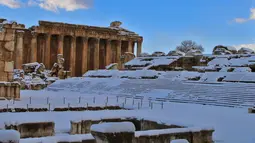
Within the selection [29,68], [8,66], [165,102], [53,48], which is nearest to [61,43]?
[53,48]

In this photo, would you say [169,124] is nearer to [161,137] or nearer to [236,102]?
[161,137]

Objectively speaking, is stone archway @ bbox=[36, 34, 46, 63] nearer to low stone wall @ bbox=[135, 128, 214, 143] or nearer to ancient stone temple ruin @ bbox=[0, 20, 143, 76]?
ancient stone temple ruin @ bbox=[0, 20, 143, 76]

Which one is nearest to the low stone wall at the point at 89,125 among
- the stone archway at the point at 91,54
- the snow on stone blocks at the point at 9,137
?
the snow on stone blocks at the point at 9,137

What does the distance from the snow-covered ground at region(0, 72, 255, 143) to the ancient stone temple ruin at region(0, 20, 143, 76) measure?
19.4 m

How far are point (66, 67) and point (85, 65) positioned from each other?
379 cm

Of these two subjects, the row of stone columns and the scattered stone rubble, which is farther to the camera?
the row of stone columns

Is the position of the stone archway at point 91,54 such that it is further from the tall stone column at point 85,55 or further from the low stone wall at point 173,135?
the low stone wall at point 173,135

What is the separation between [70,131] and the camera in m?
13.7

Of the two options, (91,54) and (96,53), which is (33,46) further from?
(91,54)

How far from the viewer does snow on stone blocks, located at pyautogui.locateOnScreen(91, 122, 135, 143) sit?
7.22 meters

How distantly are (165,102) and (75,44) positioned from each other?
41916 millimetres

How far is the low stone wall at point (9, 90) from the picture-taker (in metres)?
24.5

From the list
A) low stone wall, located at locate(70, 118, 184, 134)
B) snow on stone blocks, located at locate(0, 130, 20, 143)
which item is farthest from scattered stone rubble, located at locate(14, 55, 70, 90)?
snow on stone blocks, located at locate(0, 130, 20, 143)

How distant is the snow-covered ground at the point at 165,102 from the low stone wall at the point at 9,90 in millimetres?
753
